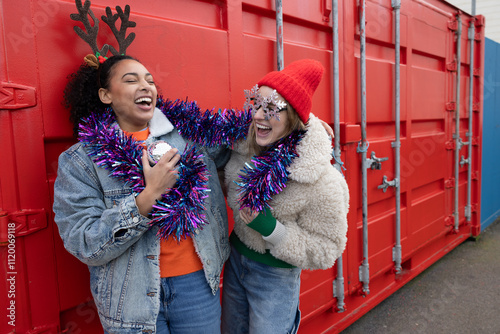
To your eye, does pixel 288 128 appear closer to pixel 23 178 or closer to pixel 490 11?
pixel 23 178

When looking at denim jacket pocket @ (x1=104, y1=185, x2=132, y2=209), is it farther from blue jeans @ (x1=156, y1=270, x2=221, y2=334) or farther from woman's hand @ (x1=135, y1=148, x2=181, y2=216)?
blue jeans @ (x1=156, y1=270, x2=221, y2=334)

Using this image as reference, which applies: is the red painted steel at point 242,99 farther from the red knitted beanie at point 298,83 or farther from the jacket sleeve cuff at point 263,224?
the jacket sleeve cuff at point 263,224

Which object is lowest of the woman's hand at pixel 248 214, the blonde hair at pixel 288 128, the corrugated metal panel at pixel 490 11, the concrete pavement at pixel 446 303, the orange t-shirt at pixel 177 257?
the concrete pavement at pixel 446 303

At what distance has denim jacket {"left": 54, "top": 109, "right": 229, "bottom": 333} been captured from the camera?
1.17m

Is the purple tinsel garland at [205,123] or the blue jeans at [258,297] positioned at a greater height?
the purple tinsel garland at [205,123]

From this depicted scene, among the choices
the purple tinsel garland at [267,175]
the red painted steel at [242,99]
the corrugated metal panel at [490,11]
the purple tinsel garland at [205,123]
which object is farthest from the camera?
the corrugated metal panel at [490,11]

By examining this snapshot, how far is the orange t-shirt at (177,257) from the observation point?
133 cm

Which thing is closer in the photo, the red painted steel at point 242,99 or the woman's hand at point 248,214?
A: the red painted steel at point 242,99

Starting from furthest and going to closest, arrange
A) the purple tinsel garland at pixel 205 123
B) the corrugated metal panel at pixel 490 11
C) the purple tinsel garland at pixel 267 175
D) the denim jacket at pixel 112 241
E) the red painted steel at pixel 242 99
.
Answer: the corrugated metal panel at pixel 490 11 < the purple tinsel garland at pixel 205 123 < the purple tinsel garland at pixel 267 175 < the red painted steel at pixel 242 99 < the denim jacket at pixel 112 241

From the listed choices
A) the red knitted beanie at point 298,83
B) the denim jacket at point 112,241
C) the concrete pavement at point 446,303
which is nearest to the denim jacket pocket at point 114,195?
the denim jacket at point 112,241

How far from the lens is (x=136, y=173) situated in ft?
4.12

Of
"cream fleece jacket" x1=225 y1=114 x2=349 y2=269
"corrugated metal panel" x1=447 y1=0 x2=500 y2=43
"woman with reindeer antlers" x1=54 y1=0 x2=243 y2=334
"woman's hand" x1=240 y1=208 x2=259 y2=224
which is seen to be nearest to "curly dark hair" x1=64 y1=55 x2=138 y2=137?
"woman with reindeer antlers" x1=54 y1=0 x2=243 y2=334

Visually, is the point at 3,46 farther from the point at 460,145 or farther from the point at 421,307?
the point at 460,145

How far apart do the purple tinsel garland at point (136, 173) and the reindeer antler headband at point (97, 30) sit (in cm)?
23
